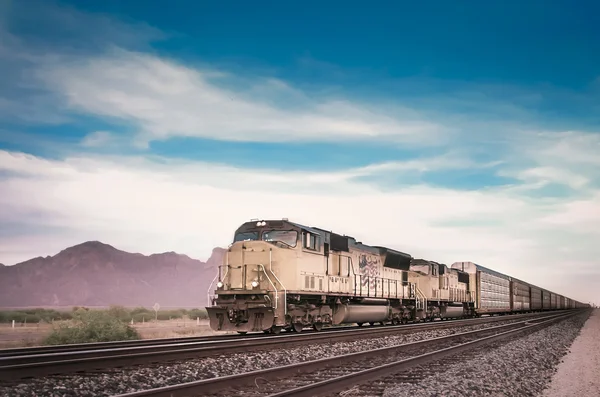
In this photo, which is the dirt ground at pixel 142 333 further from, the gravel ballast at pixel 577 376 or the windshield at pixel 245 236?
the gravel ballast at pixel 577 376

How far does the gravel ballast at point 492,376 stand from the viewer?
8508 millimetres

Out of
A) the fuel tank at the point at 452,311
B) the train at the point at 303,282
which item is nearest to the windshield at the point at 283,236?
the train at the point at 303,282

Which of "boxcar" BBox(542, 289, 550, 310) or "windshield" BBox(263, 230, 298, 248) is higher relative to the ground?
"windshield" BBox(263, 230, 298, 248)

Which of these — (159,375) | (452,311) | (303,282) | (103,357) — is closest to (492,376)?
(159,375)

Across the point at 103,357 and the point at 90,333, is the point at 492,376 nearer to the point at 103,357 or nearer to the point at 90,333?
the point at 103,357

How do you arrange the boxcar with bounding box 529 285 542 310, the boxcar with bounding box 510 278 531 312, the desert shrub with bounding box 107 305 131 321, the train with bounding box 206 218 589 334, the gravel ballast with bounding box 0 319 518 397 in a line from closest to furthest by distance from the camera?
1. the gravel ballast with bounding box 0 319 518 397
2. the train with bounding box 206 218 589 334
3. the desert shrub with bounding box 107 305 131 321
4. the boxcar with bounding box 510 278 531 312
5. the boxcar with bounding box 529 285 542 310

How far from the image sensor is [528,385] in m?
9.57

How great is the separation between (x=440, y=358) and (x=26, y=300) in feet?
507

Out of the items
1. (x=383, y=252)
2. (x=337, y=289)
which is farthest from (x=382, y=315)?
(x=337, y=289)

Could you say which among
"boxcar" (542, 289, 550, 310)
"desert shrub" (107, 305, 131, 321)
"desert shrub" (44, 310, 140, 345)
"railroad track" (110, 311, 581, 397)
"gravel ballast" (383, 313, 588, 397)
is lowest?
"boxcar" (542, 289, 550, 310)

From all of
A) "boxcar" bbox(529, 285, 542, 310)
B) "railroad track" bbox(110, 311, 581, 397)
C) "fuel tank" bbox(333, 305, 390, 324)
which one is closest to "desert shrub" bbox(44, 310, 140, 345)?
"fuel tank" bbox(333, 305, 390, 324)

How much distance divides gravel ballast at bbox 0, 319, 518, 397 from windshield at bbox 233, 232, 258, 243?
18.1 feet

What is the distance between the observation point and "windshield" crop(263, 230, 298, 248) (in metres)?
17.6

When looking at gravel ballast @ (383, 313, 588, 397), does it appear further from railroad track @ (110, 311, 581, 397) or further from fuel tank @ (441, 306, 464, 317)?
fuel tank @ (441, 306, 464, 317)
